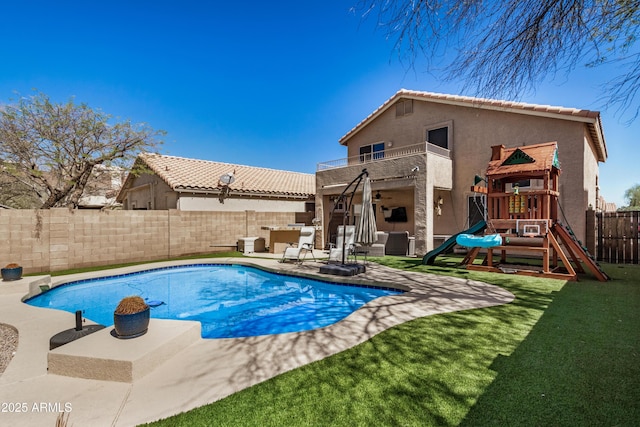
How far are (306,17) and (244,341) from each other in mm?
12216

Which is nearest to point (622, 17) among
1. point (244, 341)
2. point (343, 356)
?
point (343, 356)

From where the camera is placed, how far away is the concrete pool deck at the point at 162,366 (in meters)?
2.94

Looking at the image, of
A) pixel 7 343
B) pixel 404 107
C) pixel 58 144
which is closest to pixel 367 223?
pixel 7 343

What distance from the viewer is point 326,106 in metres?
21.4

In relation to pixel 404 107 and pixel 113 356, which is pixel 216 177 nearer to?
pixel 404 107

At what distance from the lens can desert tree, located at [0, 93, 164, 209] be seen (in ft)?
42.5

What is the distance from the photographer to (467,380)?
10.9 feet

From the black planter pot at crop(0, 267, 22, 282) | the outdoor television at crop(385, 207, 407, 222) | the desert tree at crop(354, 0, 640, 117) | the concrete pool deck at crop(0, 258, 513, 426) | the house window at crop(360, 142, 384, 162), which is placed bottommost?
the concrete pool deck at crop(0, 258, 513, 426)

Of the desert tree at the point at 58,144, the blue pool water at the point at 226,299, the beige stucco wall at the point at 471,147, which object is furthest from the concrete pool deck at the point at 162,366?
the desert tree at the point at 58,144

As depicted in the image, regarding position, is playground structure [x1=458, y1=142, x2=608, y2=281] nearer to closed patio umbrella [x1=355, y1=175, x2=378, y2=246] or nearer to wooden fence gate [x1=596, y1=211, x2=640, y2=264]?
closed patio umbrella [x1=355, y1=175, x2=378, y2=246]

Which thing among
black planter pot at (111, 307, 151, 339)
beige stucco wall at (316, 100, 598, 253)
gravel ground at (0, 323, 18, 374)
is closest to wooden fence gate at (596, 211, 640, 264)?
beige stucco wall at (316, 100, 598, 253)

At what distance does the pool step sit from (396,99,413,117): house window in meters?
16.7

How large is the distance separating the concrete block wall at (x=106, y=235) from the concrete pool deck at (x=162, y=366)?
518 centimetres

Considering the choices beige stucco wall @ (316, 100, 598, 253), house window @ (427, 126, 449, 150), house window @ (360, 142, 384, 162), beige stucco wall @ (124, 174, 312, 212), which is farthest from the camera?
house window @ (360, 142, 384, 162)
